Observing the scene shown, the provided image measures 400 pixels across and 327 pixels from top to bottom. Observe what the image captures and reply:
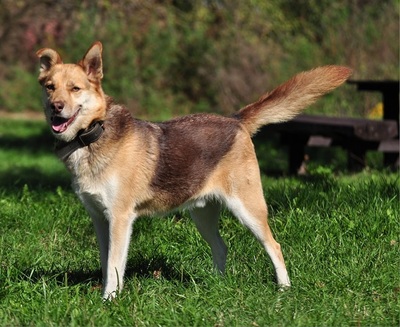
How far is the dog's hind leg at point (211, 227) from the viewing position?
5910mm

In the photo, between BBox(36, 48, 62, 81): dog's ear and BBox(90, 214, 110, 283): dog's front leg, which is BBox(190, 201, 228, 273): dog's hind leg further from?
BBox(36, 48, 62, 81): dog's ear

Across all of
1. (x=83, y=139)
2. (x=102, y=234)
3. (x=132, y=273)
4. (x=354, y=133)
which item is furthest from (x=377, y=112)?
(x=83, y=139)

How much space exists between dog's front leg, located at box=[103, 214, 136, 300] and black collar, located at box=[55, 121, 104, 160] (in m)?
0.51

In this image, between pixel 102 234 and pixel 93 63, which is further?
pixel 102 234

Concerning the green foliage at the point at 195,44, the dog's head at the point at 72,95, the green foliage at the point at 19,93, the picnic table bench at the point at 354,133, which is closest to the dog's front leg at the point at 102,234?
the dog's head at the point at 72,95

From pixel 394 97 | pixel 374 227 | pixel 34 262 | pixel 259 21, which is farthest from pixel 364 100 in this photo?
pixel 34 262

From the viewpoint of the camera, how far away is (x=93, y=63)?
5434mm

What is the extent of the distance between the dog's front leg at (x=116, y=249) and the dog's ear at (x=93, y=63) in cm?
96

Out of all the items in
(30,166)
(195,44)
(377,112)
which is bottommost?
(195,44)

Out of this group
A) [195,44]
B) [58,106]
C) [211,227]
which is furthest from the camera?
[195,44]

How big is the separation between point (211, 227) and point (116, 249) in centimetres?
92

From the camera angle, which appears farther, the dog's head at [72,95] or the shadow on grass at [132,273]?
Answer: the shadow on grass at [132,273]

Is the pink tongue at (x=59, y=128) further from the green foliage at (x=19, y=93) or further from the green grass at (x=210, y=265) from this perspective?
the green foliage at (x=19, y=93)

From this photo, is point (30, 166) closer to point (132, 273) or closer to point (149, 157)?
point (132, 273)
